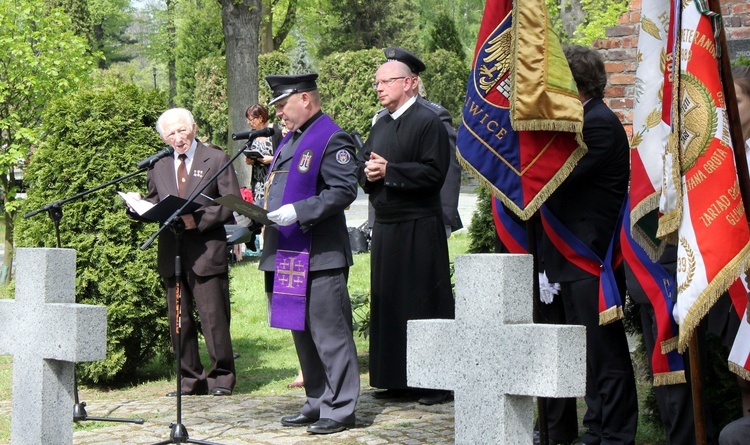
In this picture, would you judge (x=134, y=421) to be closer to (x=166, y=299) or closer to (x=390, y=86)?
(x=166, y=299)

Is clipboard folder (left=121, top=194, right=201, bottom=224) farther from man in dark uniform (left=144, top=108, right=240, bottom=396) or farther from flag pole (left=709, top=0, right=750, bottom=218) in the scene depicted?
flag pole (left=709, top=0, right=750, bottom=218)

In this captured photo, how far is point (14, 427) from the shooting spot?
5043 millimetres

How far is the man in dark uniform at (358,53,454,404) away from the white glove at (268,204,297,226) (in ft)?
3.70

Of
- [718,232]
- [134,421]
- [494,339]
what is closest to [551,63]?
[718,232]

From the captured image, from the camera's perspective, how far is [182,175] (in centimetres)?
800

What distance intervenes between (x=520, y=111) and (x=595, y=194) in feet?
2.71

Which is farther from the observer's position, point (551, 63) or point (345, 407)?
point (345, 407)

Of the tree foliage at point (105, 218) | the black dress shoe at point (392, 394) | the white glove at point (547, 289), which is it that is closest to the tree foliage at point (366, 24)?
the tree foliage at point (105, 218)

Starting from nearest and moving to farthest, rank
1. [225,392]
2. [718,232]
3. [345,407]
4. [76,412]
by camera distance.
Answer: [718,232] < [345,407] < [76,412] < [225,392]

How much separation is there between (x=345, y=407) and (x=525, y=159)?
6.96 feet

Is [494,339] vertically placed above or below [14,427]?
above

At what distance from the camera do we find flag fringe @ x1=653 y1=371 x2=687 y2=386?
16.3 feet

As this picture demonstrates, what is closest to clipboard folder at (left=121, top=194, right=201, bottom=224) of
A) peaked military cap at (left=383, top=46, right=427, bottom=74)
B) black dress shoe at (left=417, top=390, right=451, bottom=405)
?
peaked military cap at (left=383, top=46, right=427, bottom=74)

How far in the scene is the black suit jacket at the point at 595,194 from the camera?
5586 millimetres
